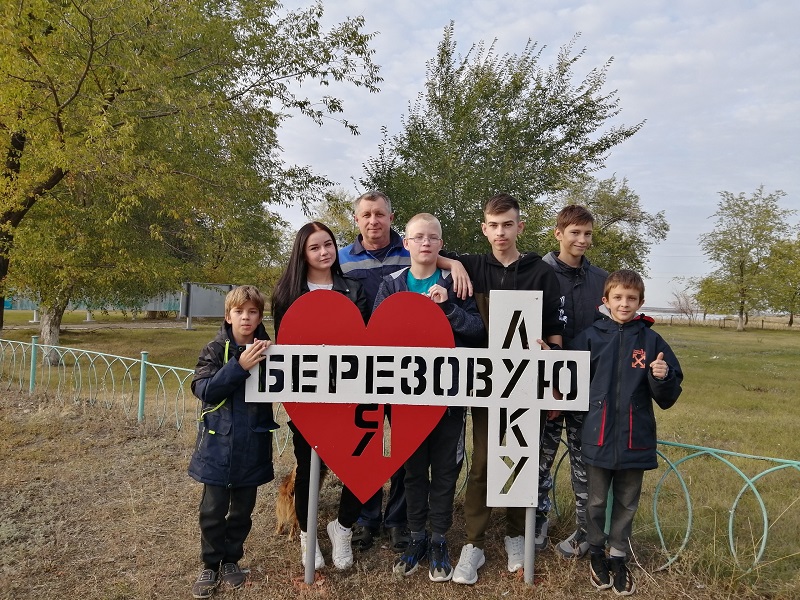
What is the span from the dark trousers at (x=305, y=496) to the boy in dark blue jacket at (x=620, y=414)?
49.6 inches

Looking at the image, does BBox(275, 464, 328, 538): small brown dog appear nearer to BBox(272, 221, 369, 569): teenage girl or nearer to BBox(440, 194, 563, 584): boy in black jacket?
BBox(272, 221, 369, 569): teenage girl

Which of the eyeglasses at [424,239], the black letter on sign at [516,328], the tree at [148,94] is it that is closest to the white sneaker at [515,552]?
the black letter on sign at [516,328]

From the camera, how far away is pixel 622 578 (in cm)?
254

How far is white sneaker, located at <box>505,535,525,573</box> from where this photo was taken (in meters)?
2.72

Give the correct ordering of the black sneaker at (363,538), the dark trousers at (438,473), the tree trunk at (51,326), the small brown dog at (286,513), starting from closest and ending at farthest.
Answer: the dark trousers at (438,473) < the black sneaker at (363,538) < the small brown dog at (286,513) < the tree trunk at (51,326)

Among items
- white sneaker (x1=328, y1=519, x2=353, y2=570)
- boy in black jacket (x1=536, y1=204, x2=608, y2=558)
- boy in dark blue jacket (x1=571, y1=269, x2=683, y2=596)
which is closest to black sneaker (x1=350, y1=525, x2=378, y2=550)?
white sneaker (x1=328, y1=519, x2=353, y2=570)

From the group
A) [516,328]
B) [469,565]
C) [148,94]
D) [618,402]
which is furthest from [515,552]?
[148,94]

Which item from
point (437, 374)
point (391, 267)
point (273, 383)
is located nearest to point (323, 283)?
point (391, 267)

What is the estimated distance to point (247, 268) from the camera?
1175 centimetres

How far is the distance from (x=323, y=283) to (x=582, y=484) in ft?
6.02

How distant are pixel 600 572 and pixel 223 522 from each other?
194 cm

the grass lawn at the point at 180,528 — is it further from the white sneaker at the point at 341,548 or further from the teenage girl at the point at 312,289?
the teenage girl at the point at 312,289

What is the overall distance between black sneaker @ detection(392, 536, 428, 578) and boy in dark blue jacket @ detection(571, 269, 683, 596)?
2.91 ft

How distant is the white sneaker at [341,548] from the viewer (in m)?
2.76
